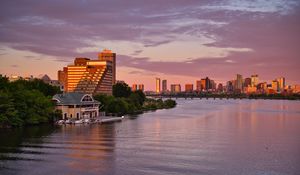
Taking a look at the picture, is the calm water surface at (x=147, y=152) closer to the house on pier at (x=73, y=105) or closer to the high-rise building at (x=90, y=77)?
the house on pier at (x=73, y=105)

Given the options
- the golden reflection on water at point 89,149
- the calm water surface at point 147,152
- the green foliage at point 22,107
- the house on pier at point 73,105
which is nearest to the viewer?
the calm water surface at point 147,152

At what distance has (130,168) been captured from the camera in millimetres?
26891

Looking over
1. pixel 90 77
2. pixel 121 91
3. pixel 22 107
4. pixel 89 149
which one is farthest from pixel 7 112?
pixel 90 77

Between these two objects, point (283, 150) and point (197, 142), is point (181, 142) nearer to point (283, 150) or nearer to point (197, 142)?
point (197, 142)

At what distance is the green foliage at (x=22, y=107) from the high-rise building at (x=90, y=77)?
11850cm

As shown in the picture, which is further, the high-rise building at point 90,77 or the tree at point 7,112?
the high-rise building at point 90,77

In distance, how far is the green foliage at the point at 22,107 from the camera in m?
48.4

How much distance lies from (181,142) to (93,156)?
1167 centimetres

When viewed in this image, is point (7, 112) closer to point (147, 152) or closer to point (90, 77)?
point (147, 152)

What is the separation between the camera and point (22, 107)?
169 ft

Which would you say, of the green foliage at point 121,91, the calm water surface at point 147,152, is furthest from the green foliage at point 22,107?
the green foliage at point 121,91

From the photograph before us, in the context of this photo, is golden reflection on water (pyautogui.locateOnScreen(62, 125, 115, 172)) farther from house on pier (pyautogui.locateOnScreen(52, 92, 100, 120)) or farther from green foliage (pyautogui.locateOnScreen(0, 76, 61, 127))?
house on pier (pyautogui.locateOnScreen(52, 92, 100, 120))

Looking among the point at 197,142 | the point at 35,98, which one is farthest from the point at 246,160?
the point at 35,98

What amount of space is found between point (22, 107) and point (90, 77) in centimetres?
13272
